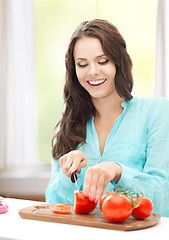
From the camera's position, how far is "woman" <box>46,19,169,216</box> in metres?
1.85

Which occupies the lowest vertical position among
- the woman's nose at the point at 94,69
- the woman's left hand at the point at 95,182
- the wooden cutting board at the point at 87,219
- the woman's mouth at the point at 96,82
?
the wooden cutting board at the point at 87,219

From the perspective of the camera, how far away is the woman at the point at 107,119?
1.85 m

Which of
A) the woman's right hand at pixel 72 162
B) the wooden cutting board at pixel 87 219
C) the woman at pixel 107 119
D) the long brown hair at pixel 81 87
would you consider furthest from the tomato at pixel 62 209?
the long brown hair at pixel 81 87

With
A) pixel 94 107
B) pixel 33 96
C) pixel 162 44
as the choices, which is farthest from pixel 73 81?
pixel 33 96

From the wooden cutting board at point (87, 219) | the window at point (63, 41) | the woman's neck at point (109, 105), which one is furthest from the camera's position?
the window at point (63, 41)

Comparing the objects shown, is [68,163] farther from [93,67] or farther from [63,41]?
[63,41]

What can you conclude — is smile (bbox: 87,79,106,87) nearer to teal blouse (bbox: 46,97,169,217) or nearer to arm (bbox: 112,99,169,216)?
teal blouse (bbox: 46,97,169,217)

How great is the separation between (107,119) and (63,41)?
1.80 meters

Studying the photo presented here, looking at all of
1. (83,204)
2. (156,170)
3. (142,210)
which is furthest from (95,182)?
(156,170)

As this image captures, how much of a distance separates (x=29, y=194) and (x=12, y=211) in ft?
6.72

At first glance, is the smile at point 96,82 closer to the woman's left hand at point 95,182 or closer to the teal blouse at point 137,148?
the teal blouse at point 137,148

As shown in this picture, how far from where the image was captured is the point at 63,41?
3.67 meters

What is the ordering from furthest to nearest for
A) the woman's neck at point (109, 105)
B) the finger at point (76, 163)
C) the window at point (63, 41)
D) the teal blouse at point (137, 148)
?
the window at point (63, 41)
the woman's neck at point (109, 105)
the teal blouse at point (137, 148)
the finger at point (76, 163)

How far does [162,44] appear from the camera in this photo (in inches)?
126
